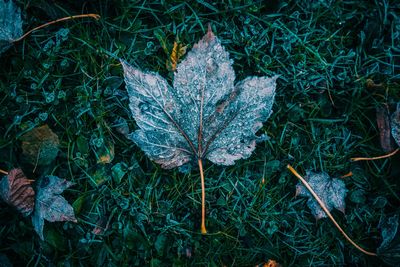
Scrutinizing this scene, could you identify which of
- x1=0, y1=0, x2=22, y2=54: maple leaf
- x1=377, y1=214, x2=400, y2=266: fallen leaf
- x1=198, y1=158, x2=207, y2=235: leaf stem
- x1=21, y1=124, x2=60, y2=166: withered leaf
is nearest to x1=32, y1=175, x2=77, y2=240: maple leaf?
x1=21, y1=124, x2=60, y2=166: withered leaf

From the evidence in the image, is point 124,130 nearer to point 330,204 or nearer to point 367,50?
point 330,204

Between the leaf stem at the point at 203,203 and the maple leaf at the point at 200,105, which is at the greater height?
the maple leaf at the point at 200,105

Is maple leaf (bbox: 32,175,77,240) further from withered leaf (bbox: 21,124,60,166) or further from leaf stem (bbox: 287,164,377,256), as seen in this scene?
leaf stem (bbox: 287,164,377,256)

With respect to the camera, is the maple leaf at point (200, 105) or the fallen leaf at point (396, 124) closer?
the maple leaf at point (200, 105)

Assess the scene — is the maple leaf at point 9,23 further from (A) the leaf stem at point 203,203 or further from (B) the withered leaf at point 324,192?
(B) the withered leaf at point 324,192

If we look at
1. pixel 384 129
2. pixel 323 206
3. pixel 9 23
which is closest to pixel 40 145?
pixel 9 23

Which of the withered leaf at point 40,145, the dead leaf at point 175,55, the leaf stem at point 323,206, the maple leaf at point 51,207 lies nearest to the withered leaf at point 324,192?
the leaf stem at point 323,206
